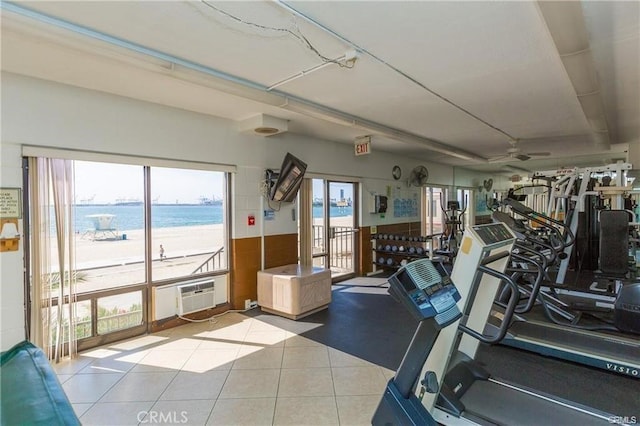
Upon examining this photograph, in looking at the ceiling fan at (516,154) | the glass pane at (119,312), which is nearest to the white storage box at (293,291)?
the glass pane at (119,312)

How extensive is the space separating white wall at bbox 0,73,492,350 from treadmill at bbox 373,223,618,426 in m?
3.26

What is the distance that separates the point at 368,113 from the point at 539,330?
314 centimetres

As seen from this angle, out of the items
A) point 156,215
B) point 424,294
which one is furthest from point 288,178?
point 424,294

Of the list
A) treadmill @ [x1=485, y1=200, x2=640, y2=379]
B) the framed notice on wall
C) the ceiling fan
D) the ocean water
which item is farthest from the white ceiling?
the ceiling fan

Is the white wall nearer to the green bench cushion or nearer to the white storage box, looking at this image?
the white storage box

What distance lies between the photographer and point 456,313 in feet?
5.29

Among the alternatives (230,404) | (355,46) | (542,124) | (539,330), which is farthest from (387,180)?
(230,404)

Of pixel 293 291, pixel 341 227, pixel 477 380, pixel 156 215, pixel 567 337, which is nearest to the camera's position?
pixel 477 380

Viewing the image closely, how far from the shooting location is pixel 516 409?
87.3 inches

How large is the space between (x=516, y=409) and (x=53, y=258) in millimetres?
4161

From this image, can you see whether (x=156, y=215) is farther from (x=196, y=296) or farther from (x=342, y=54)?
(x=342, y=54)

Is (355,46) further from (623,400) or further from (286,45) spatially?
(623,400)

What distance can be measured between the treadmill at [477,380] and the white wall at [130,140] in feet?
10.7

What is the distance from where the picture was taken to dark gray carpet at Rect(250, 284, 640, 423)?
8.54ft
